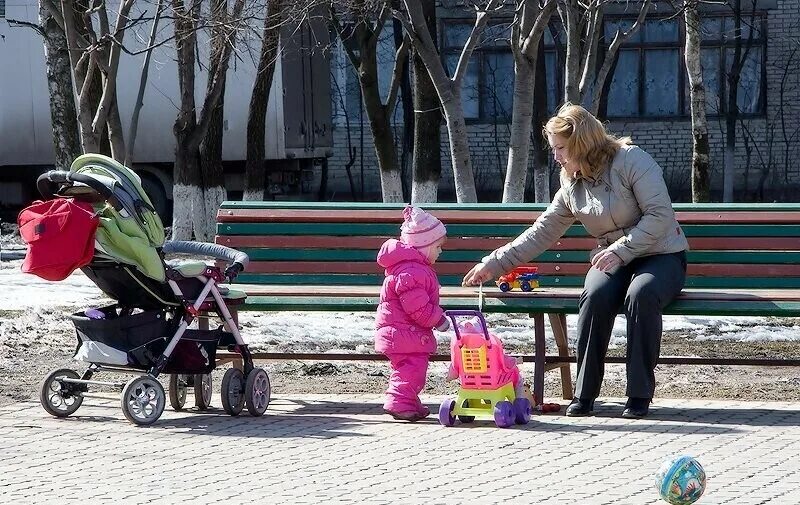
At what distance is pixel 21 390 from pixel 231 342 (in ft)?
5.07

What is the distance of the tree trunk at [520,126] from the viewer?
38.3 ft

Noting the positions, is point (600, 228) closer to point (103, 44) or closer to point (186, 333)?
point (186, 333)

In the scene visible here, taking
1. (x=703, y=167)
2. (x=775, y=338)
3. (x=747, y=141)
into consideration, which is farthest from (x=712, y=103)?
(x=775, y=338)

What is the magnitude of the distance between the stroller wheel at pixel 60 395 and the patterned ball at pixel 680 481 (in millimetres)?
3296

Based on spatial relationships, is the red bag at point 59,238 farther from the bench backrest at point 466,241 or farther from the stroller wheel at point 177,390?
the bench backrest at point 466,241

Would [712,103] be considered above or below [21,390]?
above

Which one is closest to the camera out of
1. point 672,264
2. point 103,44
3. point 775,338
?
point 672,264

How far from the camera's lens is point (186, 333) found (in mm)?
6777

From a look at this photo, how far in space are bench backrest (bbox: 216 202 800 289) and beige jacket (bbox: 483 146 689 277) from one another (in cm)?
45

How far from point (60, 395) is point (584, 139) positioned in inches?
107

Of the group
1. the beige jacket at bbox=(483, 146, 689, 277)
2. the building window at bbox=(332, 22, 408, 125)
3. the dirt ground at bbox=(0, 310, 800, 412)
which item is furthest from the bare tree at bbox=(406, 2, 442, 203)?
the beige jacket at bbox=(483, 146, 689, 277)

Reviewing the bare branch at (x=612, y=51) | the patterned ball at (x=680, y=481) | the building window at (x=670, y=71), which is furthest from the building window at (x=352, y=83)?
the patterned ball at (x=680, y=481)

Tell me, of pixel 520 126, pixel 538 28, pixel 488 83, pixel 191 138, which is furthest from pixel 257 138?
pixel 488 83

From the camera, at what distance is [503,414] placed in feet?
21.0
